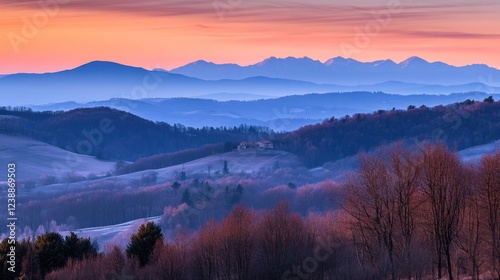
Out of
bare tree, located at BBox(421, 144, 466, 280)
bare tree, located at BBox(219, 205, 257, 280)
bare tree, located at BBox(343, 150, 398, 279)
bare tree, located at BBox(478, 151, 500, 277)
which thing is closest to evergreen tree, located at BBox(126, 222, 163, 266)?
bare tree, located at BBox(219, 205, 257, 280)

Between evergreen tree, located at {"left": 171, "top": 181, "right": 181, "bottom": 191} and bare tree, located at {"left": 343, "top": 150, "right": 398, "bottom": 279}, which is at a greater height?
evergreen tree, located at {"left": 171, "top": 181, "right": 181, "bottom": 191}

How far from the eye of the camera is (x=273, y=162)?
19962 cm

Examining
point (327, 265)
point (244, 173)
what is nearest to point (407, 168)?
point (327, 265)

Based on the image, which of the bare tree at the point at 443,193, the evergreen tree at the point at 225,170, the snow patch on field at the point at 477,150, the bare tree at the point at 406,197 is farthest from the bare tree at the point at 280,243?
the evergreen tree at the point at 225,170

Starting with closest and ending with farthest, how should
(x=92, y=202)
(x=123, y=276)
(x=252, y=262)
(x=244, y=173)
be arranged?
(x=123, y=276) → (x=252, y=262) → (x=92, y=202) → (x=244, y=173)

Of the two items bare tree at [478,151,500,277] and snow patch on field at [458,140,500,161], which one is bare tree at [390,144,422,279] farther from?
snow patch on field at [458,140,500,161]

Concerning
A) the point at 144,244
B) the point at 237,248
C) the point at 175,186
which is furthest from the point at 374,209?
the point at 175,186

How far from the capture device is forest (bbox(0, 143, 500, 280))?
42031mm

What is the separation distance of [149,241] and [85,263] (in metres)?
4.27

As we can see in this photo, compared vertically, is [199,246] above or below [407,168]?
below

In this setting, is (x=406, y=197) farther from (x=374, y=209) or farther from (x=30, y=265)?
(x=30, y=265)

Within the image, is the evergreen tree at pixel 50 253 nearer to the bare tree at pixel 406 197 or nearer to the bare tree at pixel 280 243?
the bare tree at pixel 280 243

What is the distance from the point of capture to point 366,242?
46500 mm

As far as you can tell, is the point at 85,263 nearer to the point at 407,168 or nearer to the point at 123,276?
the point at 123,276
